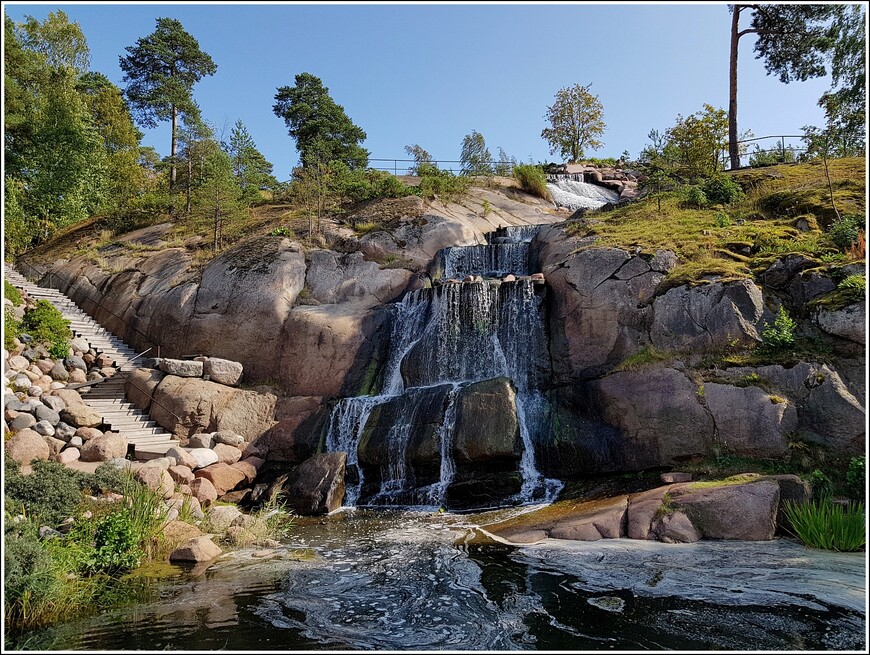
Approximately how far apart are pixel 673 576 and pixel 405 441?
28.1 ft

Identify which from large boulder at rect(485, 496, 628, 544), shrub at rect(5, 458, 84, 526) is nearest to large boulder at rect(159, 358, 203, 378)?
shrub at rect(5, 458, 84, 526)

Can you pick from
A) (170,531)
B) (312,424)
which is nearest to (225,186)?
(312,424)

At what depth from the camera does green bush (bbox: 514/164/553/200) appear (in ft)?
111

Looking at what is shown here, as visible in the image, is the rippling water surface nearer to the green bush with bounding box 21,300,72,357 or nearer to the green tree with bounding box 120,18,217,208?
the green bush with bounding box 21,300,72,357

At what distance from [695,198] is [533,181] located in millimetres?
13372

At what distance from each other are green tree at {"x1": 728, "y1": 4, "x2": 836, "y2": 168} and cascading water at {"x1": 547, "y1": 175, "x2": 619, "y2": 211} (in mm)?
8684

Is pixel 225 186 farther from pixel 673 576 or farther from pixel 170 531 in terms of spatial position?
pixel 673 576

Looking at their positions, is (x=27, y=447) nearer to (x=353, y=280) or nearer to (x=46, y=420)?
(x=46, y=420)

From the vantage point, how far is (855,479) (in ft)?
35.0

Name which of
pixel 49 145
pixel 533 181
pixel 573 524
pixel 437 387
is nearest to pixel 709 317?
pixel 573 524

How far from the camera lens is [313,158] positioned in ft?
99.2

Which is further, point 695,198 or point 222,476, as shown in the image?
point 695,198

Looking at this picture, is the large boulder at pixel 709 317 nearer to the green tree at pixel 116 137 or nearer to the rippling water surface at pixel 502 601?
the rippling water surface at pixel 502 601

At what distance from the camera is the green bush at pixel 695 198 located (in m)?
21.5
